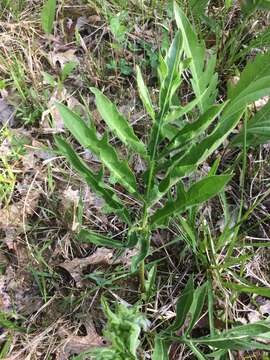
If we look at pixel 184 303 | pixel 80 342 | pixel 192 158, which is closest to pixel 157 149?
pixel 192 158

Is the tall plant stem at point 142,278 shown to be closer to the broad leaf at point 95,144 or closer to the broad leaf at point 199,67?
the broad leaf at point 95,144

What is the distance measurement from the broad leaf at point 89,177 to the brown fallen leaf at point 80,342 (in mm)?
439

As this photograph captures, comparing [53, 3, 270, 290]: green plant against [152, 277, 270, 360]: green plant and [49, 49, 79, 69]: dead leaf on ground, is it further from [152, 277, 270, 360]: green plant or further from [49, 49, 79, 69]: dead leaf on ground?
[49, 49, 79, 69]: dead leaf on ground

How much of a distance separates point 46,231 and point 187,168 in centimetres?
77

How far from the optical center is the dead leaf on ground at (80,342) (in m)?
1.58

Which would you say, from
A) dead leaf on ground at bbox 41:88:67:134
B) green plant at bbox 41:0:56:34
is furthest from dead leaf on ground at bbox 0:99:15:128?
green plant at bbox 41:0:56:34

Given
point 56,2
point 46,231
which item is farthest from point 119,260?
point 56,2

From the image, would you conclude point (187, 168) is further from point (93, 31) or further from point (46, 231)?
point (93, 31)

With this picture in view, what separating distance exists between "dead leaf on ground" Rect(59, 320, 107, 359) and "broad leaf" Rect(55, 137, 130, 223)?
1.44ft

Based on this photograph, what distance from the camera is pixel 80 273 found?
66.5 inches

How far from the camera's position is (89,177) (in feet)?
4.41

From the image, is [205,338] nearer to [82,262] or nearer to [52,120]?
[82,262]

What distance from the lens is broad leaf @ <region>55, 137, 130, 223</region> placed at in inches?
52.2

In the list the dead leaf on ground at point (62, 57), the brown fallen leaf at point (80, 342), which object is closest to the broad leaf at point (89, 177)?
the brown fallen leaf at point (80, 342)
